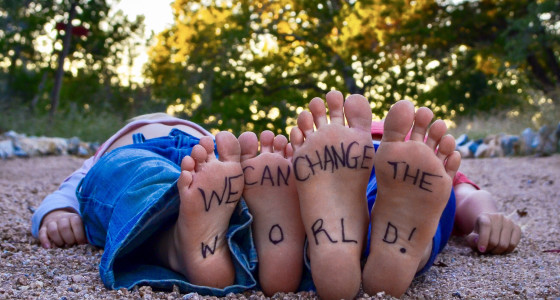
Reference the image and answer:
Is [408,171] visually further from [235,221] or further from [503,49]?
[503,49]

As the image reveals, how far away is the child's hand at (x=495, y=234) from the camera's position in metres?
1.59

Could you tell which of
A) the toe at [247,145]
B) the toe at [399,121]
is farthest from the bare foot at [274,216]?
the toe at [399,121]

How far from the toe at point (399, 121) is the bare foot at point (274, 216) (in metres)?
0.23

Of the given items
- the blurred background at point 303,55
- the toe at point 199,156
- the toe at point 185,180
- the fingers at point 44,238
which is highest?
the blurred background at point 303,55

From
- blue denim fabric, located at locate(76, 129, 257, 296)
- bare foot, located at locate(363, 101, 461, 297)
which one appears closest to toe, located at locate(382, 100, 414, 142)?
bare foot, located at locate(363, 101, 461, 297)

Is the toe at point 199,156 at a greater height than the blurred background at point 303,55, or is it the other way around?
the blurred background at point 303,55

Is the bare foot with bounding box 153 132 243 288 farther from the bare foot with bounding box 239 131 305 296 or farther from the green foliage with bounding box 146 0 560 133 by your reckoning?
the green foliage with bounding box 146 0 560 133

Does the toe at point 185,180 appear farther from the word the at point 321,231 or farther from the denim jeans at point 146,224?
the word the at point 321,231

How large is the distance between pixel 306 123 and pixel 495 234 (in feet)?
2.61

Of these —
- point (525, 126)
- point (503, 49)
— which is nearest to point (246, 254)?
point (525, 126)

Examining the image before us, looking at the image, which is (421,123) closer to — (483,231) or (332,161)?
(332,161)

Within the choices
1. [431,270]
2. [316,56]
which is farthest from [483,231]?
[316,56]

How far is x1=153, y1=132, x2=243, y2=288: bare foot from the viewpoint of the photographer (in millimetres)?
1050

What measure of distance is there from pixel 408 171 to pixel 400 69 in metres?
7.22
